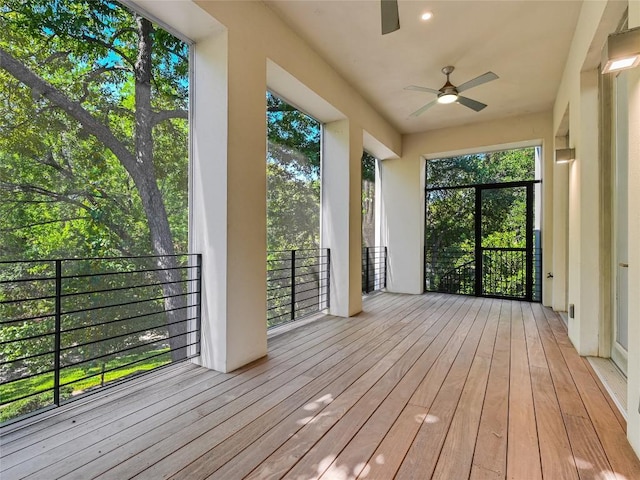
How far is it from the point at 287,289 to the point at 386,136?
3.14 metres

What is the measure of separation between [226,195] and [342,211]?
2029mm

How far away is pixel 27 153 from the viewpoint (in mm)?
1682

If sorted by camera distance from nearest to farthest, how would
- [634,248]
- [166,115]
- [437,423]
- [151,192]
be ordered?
[634,248] < [437,423] < [151,192] < [166,115]

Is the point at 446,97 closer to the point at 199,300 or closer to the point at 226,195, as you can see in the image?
the point at 226,195

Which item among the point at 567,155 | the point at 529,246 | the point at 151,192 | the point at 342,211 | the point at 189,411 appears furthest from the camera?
the point at 529,246

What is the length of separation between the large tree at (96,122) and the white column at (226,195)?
186 mm

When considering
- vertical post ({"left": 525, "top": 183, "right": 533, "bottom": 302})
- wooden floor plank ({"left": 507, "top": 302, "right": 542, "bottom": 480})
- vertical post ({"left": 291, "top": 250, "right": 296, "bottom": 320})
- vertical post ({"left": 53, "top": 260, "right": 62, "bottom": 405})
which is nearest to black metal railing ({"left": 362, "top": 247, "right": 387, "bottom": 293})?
vertical post ({"left": 291, "top": 250, "right": 296, "bottom": 320})

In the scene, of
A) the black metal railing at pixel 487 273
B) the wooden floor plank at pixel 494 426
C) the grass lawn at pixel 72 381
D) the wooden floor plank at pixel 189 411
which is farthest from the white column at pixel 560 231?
the grass lawn at pixel 72 381

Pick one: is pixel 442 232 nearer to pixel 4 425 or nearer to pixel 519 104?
pixel 519 104

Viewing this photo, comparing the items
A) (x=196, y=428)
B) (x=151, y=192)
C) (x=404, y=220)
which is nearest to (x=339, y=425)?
(x=196, y=428)

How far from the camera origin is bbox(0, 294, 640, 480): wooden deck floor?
137 cm

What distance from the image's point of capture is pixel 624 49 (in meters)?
1.43

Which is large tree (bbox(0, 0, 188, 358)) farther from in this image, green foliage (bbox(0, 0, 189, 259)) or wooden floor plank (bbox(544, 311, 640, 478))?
wooden floor plank (bbox(544, 311, 640, 478))

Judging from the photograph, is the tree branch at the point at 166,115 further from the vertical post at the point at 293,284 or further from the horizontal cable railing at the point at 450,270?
the horizontal cable railing at the point at 450,270
